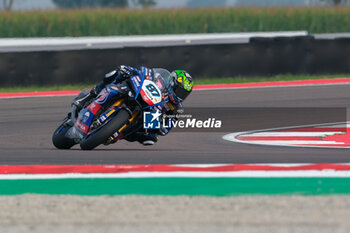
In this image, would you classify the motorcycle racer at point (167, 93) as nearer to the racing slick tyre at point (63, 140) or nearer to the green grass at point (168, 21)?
the racing slick tyre at point (63, 140)

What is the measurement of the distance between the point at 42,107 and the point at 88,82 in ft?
12.3

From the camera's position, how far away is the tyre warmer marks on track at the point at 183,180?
6969 mm

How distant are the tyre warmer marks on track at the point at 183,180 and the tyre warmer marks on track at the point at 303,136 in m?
2.75

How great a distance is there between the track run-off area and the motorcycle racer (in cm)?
27

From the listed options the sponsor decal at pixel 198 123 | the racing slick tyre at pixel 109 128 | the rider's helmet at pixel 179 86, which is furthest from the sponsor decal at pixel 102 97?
the sponsor decal at pixel 198 123

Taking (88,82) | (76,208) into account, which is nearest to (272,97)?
(88,82)

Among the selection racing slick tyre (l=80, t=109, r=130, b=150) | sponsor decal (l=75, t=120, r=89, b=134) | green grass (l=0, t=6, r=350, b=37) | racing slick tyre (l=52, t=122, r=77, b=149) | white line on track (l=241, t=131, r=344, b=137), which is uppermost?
racing slick tyre (l=80, t=109, r=130, b=150)

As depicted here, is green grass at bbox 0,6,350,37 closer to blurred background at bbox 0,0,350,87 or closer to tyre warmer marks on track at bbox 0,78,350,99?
blurred background at bbox 0,0,350,87

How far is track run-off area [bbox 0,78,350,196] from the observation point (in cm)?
712

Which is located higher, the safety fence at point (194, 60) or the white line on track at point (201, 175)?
the white line on track at point (201, 175)

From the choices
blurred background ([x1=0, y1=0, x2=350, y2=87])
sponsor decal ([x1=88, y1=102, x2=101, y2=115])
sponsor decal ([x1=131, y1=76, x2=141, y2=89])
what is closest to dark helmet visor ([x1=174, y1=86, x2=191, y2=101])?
sponsor decal ([x1=131, y1=76, x2=141, y2=89])

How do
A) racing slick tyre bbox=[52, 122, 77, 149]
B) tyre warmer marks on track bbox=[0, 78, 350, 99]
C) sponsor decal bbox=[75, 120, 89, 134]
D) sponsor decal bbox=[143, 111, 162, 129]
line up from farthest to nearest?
tyre warmer marks on track bbox=[0, 78, 350, 99] → racing slick tyre bbox=[52, 122, 77, 149] → sponsor decal bbox=[75, 120, 89, 134] → sponsor decal bbox=[143, 111, 162, 129]

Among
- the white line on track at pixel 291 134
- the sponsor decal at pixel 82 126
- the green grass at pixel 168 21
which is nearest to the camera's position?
the sponsor decal at pixel 82 126

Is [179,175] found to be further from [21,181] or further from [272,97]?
[272,97]
